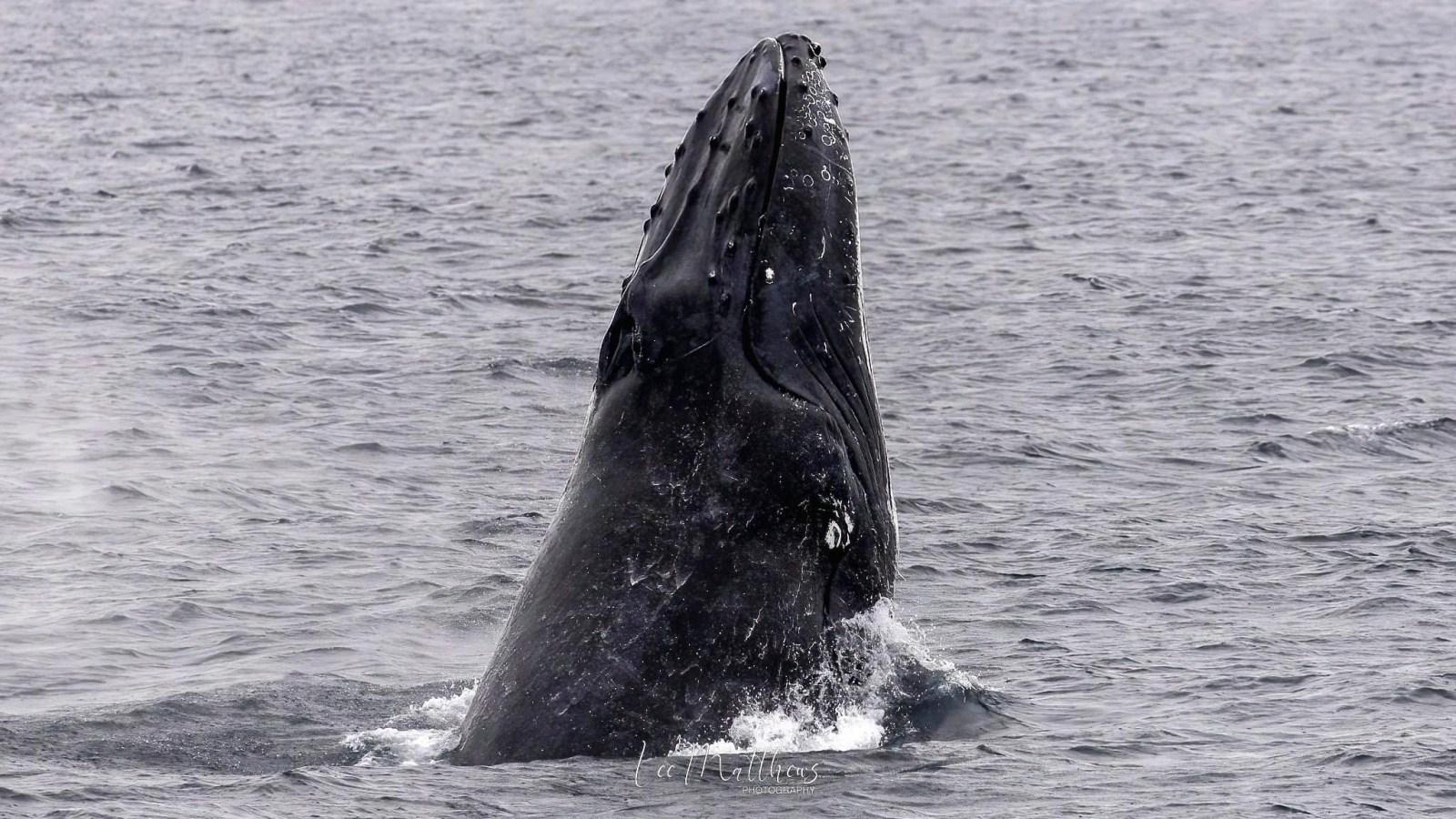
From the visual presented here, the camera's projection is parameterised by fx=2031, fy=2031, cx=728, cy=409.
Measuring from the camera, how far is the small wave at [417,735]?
10.5 meters

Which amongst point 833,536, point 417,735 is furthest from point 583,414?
point 833,536

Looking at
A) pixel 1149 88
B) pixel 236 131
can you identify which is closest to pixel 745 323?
pixel 236 131

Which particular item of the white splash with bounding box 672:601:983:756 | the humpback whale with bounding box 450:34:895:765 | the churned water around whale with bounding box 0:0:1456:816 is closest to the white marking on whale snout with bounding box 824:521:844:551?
the humpback whale with bounding box 450:34:895:765

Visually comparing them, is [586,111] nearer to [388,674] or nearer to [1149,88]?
[1149,88]

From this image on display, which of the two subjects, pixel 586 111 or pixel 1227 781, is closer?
pixel 1227 781

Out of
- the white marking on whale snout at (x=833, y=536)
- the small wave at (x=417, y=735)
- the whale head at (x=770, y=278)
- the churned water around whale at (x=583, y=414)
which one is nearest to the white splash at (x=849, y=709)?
the churned water around whale at (x=583, y=414)

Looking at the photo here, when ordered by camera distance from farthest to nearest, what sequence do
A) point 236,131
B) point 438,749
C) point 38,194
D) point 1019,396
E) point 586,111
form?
1. point 586,111
2. point 236,131
3. point 38,194
4. point 1019,396
5. point 438,749

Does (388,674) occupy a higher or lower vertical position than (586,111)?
lower

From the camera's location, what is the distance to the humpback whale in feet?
30.3

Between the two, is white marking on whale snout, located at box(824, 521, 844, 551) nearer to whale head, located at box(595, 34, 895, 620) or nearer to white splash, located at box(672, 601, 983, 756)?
whale head, located at box(595, 34, 895, 620)

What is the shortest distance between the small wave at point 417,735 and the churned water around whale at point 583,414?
0.06 m

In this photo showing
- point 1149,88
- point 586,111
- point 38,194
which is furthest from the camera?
point 1149,88

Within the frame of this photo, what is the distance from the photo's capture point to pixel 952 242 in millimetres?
35062

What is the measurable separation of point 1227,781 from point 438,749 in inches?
162
